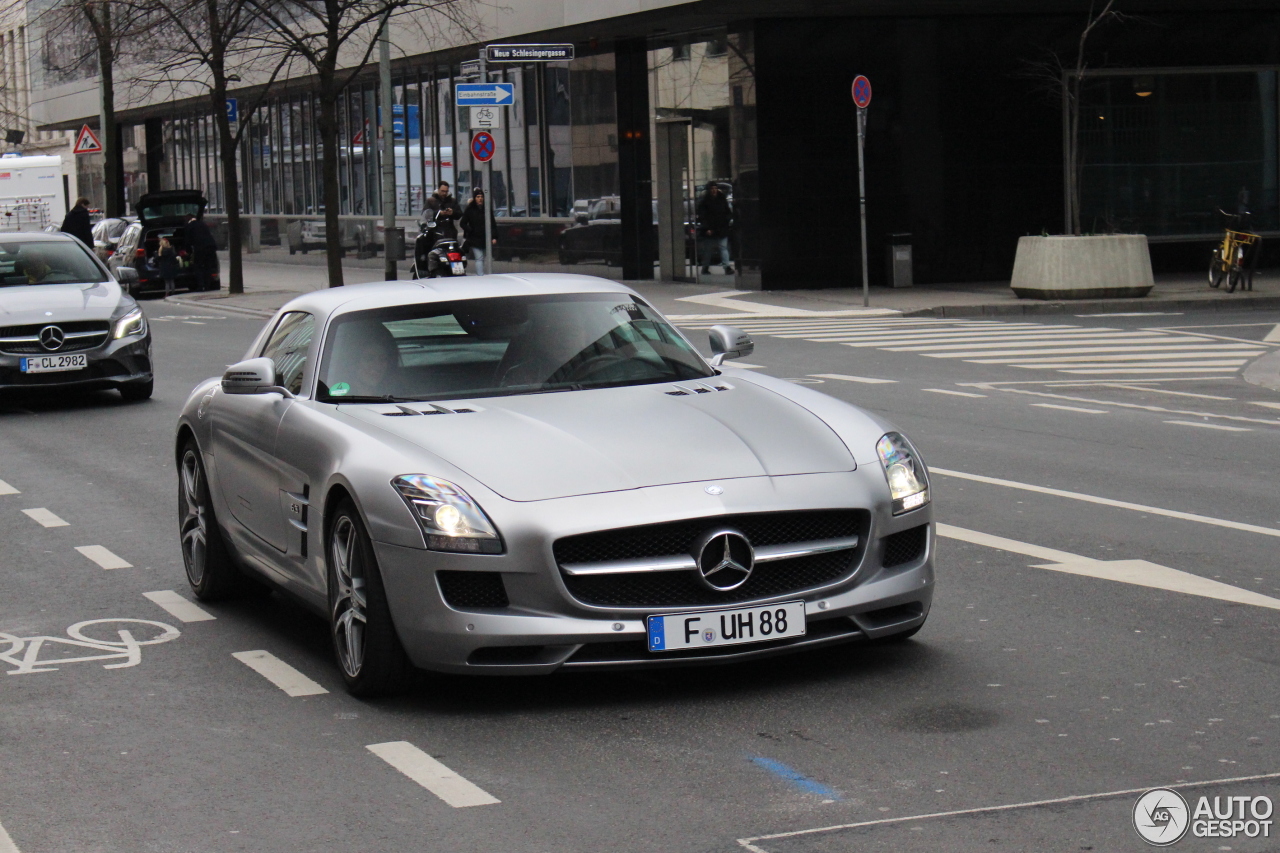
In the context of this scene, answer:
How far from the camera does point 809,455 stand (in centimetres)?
619

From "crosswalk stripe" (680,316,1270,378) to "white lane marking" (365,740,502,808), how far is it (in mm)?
13174

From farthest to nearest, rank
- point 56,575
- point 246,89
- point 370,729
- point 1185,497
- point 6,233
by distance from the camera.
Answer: point 246,89, point 6,233, point 1185,497, point 56,575, point 370,729

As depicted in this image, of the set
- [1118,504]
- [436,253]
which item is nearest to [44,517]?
[1118,504]

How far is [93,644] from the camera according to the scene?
287 inches

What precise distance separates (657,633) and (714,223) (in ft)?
92.4

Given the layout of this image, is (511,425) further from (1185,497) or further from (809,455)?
(1185,497)

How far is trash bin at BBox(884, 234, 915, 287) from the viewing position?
30734 mm

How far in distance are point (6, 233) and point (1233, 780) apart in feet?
51.4

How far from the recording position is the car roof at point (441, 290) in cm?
734

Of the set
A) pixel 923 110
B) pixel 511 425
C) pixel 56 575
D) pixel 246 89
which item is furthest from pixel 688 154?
pixel 511 425

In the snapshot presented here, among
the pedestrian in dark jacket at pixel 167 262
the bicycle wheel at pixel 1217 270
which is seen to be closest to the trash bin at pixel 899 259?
the bicycle wheel at pixel 1217 270

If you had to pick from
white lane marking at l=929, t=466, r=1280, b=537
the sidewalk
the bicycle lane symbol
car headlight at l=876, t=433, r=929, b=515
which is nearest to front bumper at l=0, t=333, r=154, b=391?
white lane marking at l=929, t=466, r=1280, b=537

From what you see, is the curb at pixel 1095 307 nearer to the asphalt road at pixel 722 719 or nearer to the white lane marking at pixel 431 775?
the asphalt road at pixel 722 719

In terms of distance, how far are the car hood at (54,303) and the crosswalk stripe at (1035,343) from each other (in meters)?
8.36
